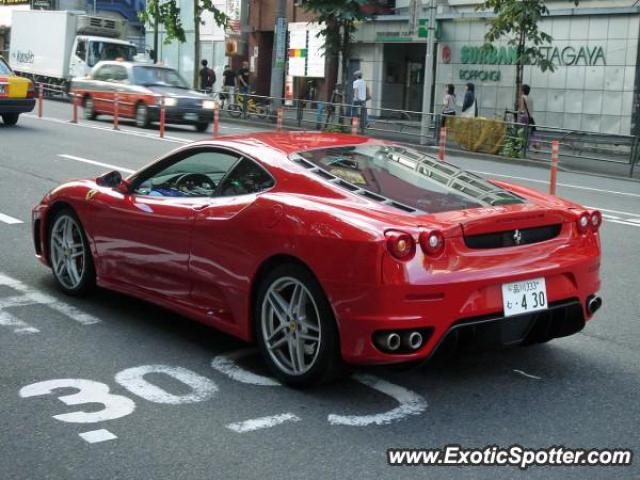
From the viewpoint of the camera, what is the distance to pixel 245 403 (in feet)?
17.1

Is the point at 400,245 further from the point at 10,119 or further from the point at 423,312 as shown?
the point at 10,119

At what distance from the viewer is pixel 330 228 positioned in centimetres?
517

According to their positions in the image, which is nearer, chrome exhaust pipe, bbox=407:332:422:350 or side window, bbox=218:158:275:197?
chrome exhaust pipe, bbox=407:332:422:350

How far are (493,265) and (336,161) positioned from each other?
1242 millimetres

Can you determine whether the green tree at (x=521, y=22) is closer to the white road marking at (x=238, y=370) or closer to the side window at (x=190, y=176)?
the side window at (x=190, y=176)

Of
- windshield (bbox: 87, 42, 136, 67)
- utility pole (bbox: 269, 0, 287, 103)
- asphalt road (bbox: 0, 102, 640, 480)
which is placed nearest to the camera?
asphalt road (bbox: 0, 102, 640, 480)

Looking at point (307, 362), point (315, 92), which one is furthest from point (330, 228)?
point (315, 92)

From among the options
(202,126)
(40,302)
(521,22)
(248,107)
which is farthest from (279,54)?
(40,302)

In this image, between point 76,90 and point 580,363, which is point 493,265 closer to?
point 580,363

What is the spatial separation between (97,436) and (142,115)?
887 inches

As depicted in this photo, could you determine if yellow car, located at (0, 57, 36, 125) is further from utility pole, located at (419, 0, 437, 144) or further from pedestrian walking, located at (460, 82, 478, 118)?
pedestrian walking, located at (460, 82, 478, 118)

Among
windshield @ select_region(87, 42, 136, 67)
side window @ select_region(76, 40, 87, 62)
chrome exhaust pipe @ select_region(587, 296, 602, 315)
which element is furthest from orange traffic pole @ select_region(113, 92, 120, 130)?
chrome exhaust pipe @ select_region(587, 296, 602, 315)

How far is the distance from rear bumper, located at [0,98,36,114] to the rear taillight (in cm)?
1868

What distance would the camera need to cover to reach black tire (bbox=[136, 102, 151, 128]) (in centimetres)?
2642
